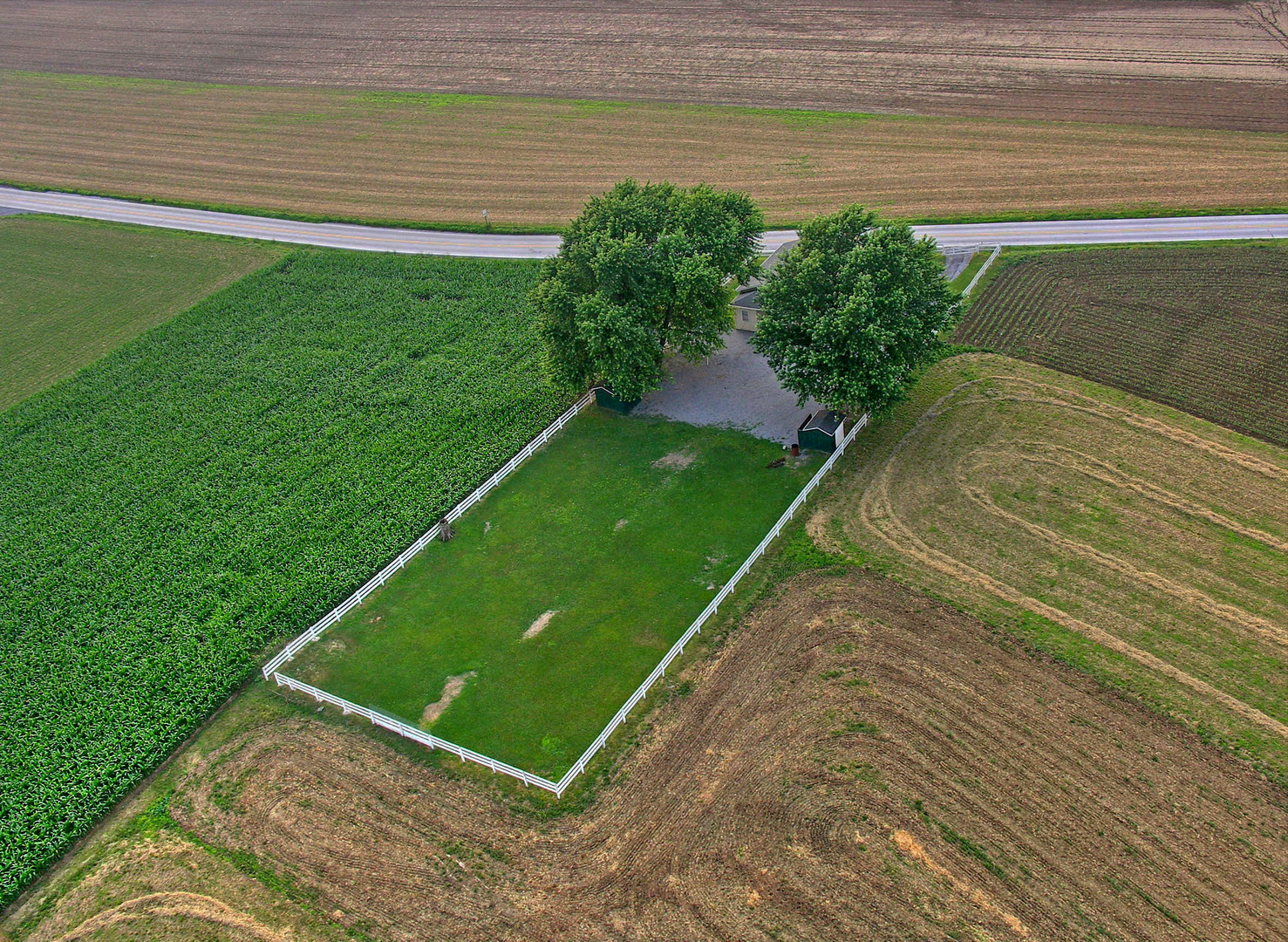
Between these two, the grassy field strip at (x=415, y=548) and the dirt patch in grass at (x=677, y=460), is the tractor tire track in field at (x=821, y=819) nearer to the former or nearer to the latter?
the grassy field strip at (x=415, y=548)

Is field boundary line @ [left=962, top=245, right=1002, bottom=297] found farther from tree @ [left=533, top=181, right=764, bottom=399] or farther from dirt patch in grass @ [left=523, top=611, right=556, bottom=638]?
dirt patch in grass @ [left=523, top=611, right=556, bottom=638]

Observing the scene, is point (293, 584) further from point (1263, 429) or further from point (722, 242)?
point (1263, 429)

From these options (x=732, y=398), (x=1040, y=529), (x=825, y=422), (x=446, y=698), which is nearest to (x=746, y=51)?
(x=732, y=398)

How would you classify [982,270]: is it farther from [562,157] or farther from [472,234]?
[562,157]

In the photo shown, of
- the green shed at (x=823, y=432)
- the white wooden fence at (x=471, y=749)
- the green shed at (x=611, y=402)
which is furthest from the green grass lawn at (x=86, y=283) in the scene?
the green shed at (x=823, y=432)

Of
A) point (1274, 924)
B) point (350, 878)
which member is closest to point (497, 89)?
point (350, 878)

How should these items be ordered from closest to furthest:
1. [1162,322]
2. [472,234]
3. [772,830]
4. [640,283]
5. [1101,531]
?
[772,830], [1101,531], [640,283], [1162,322], [472,234]
